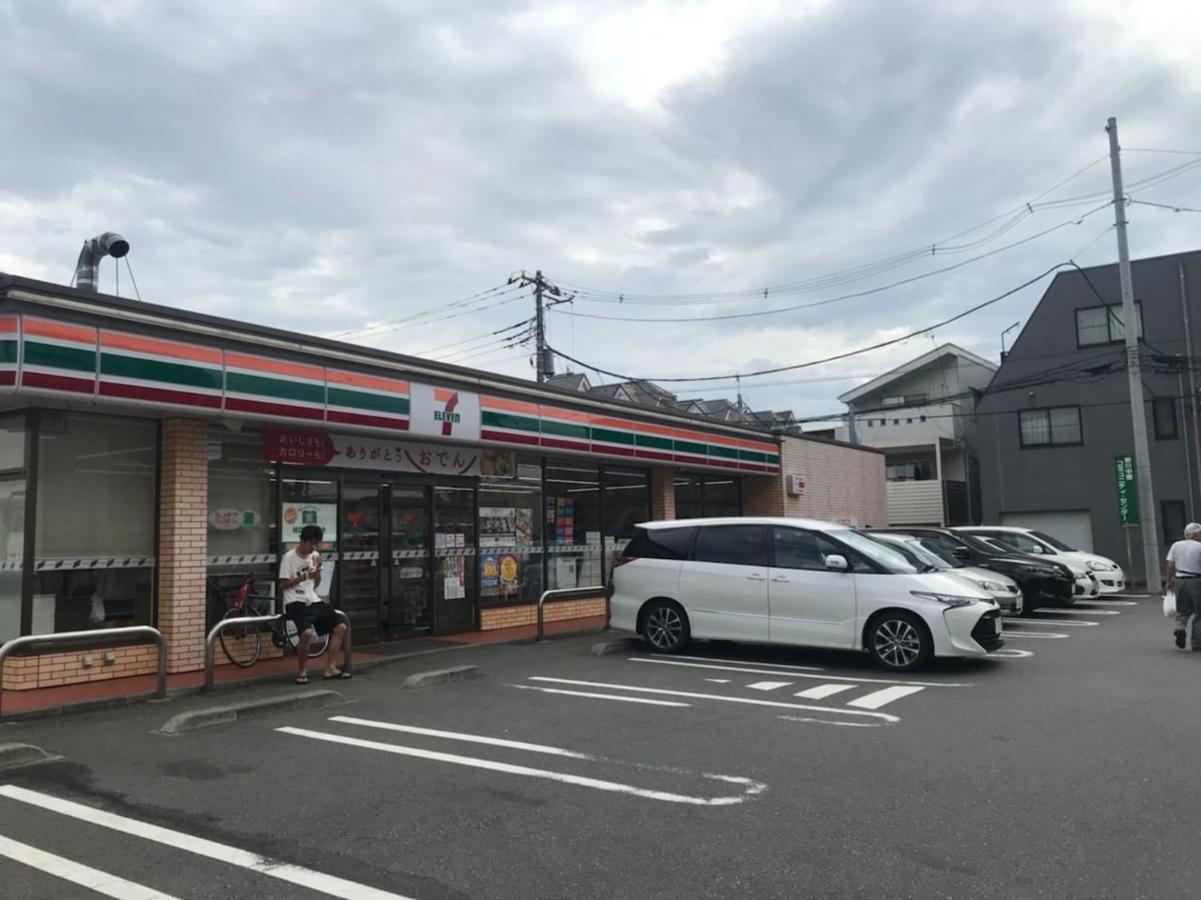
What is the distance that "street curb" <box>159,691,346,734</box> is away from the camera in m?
7.42

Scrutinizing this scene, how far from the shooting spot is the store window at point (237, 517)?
10.5 m

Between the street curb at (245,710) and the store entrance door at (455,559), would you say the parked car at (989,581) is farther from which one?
the street curb at (245,710)

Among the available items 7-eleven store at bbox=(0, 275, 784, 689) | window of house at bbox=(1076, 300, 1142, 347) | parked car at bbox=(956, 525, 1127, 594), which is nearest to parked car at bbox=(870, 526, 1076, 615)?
parked car at bbox=(956, 525, 1127, 594)

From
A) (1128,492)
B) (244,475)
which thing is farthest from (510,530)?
(1128,492)

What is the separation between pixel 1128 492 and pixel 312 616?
2275 cm

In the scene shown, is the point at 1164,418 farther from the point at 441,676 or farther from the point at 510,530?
the point at 441,676

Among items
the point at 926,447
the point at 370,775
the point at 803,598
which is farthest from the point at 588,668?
the point at 926,447

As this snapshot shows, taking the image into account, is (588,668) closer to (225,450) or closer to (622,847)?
(225,450)

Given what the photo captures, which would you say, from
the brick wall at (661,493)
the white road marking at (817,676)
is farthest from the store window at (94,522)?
the brick wall at (661,493)

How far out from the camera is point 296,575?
9461 mm

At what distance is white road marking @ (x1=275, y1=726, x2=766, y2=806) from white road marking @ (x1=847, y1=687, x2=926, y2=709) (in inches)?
110

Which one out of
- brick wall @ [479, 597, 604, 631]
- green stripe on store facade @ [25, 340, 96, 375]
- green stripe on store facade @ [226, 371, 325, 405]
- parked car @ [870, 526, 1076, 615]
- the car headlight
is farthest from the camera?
parked car @ [870, 526, 1076, 615]

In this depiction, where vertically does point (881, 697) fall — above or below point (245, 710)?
below

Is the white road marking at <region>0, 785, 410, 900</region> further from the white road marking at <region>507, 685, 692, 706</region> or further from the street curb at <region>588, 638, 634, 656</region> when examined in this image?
the street curb at <region>588, 638, 634, 656</region>
